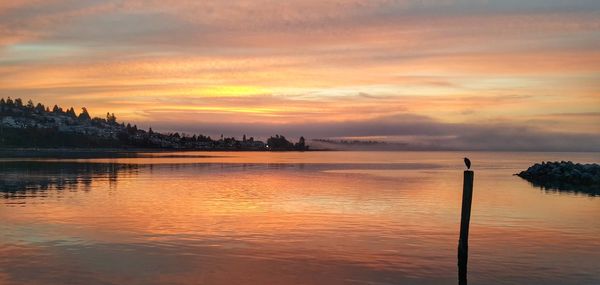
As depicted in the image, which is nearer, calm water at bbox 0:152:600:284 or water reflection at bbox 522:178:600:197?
calm water at bbox 0:152:600:284

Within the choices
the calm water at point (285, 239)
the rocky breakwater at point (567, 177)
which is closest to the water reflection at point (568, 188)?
the rocky breakwater at point (567, 177)

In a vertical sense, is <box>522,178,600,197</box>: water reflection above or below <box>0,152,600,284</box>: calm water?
above

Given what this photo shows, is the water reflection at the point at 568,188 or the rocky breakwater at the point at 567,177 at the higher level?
the rocky breakwater at the point at 567,177

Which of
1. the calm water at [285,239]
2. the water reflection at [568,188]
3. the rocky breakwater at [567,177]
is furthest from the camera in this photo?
the rocky breakwater at [567,177]

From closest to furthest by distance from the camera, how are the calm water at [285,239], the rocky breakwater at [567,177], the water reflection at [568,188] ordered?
the calm water at [285,239], the water reflection at [568,188], the rocky breakwater at [567,177]

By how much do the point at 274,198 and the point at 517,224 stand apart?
66.2 ft

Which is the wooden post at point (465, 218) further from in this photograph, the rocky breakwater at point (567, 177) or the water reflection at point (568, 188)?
the rocky breakwater at point (567, 177)

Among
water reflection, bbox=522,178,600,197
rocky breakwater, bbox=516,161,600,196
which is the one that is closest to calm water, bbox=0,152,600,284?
water reflection, bbox=522,178,600,197

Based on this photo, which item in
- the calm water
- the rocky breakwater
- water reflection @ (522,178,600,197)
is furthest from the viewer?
the rocky breakwater

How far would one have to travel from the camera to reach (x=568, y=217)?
124 ft

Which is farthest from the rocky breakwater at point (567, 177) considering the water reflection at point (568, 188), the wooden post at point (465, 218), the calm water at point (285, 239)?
the wooden post at point (465, 218)

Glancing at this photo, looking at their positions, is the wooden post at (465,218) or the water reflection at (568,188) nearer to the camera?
the wooden post at (465,218)

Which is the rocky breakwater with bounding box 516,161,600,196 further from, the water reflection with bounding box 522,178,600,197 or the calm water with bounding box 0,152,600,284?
the calm water with bounding box 0,152,600,284

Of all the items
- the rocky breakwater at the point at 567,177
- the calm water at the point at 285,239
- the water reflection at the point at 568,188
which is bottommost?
the calm water at the point at 285,239
